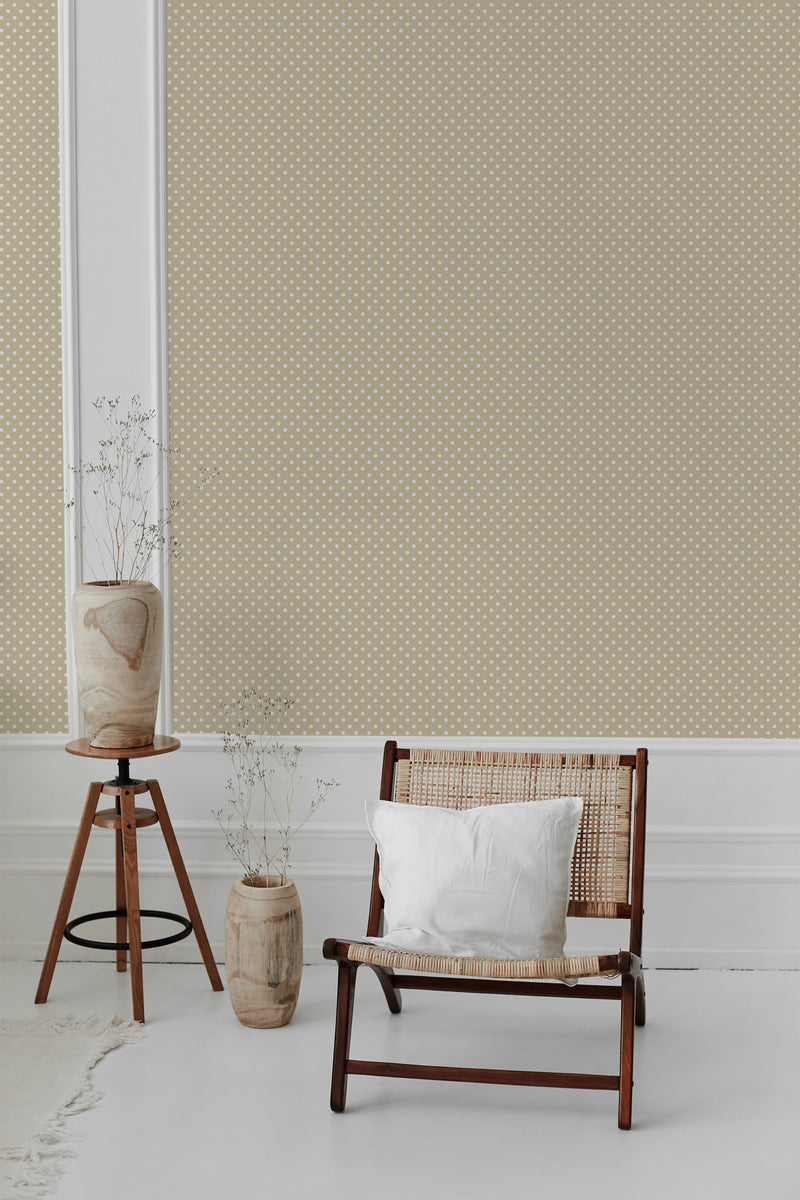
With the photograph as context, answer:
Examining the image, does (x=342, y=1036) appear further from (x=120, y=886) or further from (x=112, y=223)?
(x=112, y=223)

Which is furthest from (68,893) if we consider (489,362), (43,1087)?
(489,362)

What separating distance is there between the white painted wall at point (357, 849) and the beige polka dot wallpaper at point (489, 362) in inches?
4.5

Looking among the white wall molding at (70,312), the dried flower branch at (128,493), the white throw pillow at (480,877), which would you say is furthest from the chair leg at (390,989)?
the dried flower branch at (128,493)

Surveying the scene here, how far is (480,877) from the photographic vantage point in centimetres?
243

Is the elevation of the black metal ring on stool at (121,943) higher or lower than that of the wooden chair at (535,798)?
lower

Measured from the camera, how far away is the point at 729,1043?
2.65 m

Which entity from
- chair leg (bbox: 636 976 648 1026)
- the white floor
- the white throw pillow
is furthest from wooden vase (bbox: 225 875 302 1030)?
chair leg (bbox: 636 976 648 1026)

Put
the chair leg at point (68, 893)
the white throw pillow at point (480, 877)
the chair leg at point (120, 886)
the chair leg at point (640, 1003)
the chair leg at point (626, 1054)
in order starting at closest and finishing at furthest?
the chair leg at point (626, 1054), the white throw pillow at point (480, 877), the chair leg at point (640, 1003), the chair leg at point (68, 893), the chair leg at point (120, 886)

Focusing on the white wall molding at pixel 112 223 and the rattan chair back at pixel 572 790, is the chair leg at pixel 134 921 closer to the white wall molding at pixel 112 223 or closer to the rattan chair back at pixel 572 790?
the white wall molding at pixel 112 223

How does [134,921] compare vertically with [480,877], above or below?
below

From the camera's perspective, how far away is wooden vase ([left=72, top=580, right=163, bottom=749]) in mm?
2730

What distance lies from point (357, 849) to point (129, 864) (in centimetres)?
68

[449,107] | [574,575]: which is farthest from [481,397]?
[449,107]

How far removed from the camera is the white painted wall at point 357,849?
3.11 meters
